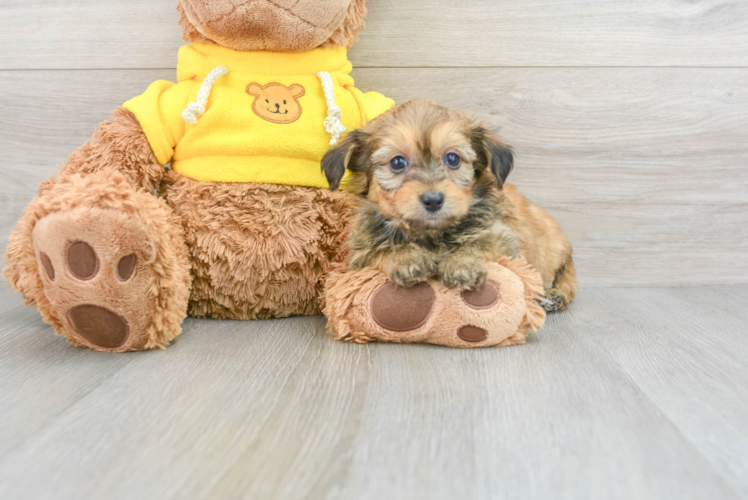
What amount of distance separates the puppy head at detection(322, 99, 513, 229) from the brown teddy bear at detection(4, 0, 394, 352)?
15 cm

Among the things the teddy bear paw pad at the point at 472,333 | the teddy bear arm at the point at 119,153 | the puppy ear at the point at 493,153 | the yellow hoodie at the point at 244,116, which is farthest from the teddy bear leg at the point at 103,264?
the puppy ear at the point at 493,153

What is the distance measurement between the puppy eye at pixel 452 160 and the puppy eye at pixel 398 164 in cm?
12

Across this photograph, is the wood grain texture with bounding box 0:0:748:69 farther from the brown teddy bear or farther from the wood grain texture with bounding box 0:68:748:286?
the brown teddy bear

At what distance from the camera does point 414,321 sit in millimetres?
1535

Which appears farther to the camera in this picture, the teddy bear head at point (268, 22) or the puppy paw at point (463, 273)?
the teddy bear head at point (268, 22)

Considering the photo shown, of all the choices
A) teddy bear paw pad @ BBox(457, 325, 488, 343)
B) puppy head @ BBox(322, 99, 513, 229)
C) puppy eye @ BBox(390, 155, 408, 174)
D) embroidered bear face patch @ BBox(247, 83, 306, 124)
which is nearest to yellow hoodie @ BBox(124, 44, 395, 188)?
embroidered bear face patch @ BBox(247, 83, 306, 124)

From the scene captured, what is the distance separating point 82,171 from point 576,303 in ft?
6.04

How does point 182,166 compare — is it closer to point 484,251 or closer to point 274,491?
point 484,251

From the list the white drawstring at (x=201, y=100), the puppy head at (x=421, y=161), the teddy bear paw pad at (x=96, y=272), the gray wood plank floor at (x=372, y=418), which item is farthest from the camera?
the white drawstring at (x=201, y=100)

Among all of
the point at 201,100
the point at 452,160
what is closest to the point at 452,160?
the point at 452,160

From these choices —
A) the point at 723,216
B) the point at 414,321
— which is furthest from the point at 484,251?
the point at 723,216

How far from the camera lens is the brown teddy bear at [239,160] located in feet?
5.48

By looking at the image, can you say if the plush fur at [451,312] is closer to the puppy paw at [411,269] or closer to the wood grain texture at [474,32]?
the puppy paw at [411,269]

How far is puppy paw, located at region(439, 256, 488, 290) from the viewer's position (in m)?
1.49
